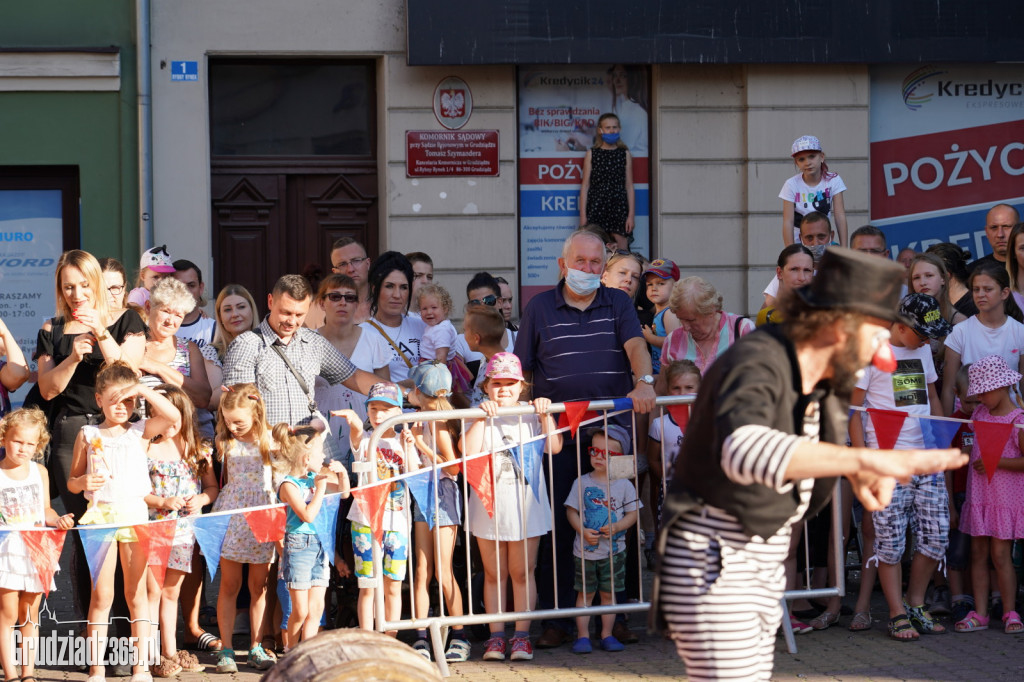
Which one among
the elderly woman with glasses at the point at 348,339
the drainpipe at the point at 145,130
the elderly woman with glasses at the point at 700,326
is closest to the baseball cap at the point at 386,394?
the elderly woman with glasses at the point at 348,339

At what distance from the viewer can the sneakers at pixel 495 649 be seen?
686 centimetres

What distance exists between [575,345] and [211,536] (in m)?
2.33

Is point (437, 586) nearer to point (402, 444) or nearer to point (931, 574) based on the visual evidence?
point (402, 444)

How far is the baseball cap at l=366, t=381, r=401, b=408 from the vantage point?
6762mm

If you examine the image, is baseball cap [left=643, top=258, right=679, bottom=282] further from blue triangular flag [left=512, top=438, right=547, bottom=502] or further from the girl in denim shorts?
the girl in denim shorts

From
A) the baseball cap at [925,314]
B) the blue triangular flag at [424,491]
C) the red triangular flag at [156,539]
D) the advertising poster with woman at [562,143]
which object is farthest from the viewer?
the advertising poster with woman at [562,143]

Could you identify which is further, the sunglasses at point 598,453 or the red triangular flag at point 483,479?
the sunglasses at point 598,453

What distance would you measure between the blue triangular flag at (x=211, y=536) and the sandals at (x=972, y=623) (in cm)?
420

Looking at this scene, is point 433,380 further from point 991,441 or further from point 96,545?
point 991,441

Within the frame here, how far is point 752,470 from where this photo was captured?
3.46m

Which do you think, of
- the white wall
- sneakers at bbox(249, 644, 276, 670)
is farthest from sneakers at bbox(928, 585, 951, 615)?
the white wall

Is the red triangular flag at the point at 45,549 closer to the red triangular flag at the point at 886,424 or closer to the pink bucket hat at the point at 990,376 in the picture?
the red triangular flag at the point at 886,424

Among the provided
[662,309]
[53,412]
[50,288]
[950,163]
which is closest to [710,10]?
[950,163]

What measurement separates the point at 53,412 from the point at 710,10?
8403 millimetres
